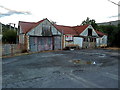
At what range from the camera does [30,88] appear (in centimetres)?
408

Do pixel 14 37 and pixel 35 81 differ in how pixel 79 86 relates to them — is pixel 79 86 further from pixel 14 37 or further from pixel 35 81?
pixel 14 37

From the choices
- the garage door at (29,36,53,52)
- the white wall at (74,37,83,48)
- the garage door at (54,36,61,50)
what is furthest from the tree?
the garage door at (29,36,53,52)

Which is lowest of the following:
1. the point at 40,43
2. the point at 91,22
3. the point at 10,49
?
the point at 10,49

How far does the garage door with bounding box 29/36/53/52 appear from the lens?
53.8 feet

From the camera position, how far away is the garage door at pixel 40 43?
16.4m

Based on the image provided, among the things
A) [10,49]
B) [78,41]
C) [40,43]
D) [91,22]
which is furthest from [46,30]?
[91,22]

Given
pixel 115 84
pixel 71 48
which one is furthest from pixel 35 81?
pixel 71 48

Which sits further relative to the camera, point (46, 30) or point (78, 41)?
point (78, 41)

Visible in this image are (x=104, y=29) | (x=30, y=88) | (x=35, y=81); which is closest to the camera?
(x=30, y=88)

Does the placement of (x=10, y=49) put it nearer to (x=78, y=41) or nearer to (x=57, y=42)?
(x=57, y=42)

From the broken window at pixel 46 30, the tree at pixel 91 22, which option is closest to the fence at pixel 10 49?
the broken window at pixel 46 30

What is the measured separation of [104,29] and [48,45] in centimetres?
1957

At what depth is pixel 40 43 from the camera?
17.3 metres

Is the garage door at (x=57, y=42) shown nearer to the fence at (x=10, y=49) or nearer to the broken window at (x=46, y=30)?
the broken window at (x=46, y=30)
